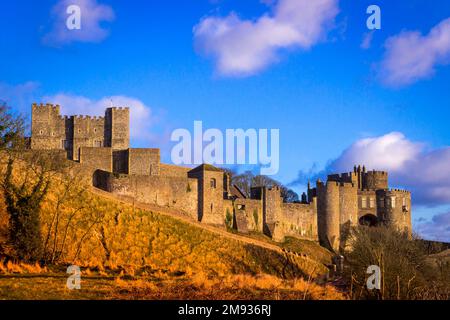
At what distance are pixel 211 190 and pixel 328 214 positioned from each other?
18160mm

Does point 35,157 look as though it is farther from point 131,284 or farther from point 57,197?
point 131,284

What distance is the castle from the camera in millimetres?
51125

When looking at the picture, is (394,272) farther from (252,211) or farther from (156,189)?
(252,211)

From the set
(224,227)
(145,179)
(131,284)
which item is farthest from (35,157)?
(131,284)

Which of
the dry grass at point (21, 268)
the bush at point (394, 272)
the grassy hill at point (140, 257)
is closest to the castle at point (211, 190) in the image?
the grassy hill at point (140, 257)

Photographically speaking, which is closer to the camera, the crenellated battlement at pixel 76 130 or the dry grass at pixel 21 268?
the dry grass at pixel 21 268

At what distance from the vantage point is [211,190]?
5325cm

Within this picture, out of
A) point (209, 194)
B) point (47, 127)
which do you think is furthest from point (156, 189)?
point (47, 127)

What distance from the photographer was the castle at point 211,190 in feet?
168

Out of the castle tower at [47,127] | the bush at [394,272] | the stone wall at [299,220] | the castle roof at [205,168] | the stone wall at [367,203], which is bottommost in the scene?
the bush at [394,272]

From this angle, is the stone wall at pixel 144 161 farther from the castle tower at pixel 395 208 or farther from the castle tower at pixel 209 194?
the castle tower at pixel 395 208

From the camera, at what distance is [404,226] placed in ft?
231

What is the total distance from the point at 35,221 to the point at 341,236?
43489 millimetres
